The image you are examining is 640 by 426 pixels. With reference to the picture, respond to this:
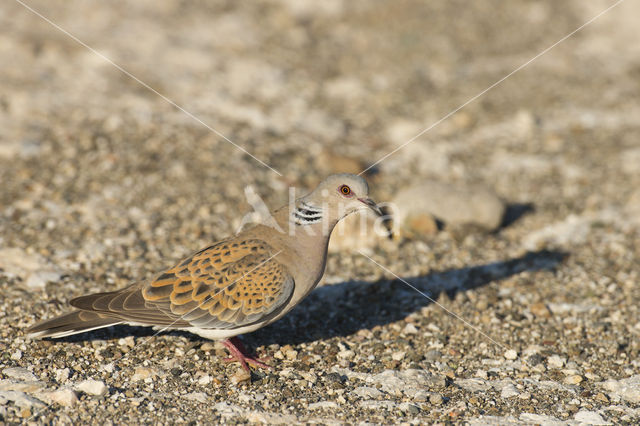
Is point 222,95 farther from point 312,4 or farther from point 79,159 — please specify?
point 312,4

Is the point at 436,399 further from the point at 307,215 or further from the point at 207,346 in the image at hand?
the point at 207,346

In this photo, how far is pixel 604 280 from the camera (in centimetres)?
650

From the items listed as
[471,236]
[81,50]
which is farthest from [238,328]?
[81,50]

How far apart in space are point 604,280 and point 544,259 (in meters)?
0.61

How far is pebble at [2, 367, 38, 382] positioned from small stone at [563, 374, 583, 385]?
3654 millimetres

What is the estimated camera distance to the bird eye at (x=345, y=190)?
4.82 m

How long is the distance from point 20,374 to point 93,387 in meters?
0.53

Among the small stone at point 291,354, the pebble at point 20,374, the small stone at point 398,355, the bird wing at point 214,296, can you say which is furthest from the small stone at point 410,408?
the pebble at point 20,374

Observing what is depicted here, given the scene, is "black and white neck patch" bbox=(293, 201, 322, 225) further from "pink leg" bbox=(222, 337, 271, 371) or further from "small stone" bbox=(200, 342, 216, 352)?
"small stone" bbox=(200, 342, 216, 352)

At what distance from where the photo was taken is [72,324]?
15.2 ft

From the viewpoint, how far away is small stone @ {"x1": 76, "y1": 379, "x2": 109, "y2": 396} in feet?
14.6

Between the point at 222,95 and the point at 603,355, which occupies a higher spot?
the point at 222,95

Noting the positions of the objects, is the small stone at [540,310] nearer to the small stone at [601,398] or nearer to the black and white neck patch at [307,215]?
the small stone at [601,398]

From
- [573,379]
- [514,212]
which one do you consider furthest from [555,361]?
[514,212]
